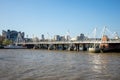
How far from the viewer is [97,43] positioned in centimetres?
11794

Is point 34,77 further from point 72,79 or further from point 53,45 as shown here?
point 53,45

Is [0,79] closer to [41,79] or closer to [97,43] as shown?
[41,79]

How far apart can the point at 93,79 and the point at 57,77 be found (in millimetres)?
4319

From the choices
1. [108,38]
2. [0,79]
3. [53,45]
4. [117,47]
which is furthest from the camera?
[53,45]

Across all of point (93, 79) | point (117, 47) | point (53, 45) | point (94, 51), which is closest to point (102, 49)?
point (94, 51)

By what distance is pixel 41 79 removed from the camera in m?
26.6

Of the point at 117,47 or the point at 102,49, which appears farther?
the point at 117,47

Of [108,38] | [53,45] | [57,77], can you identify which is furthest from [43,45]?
[57,77]

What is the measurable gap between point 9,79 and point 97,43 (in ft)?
312

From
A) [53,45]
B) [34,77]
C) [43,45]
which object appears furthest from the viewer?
[43,45]

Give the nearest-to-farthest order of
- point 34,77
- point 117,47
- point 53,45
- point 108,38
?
point 34,77, point 117,47, point 108,38, point 53,45

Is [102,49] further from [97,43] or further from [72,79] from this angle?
[72,79]

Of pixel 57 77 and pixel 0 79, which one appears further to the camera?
pixel 57 77

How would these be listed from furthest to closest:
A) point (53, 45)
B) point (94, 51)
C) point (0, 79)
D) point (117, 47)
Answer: point (53, 45) → point (117, 47) → point (94, 51) → point (0, 79)
